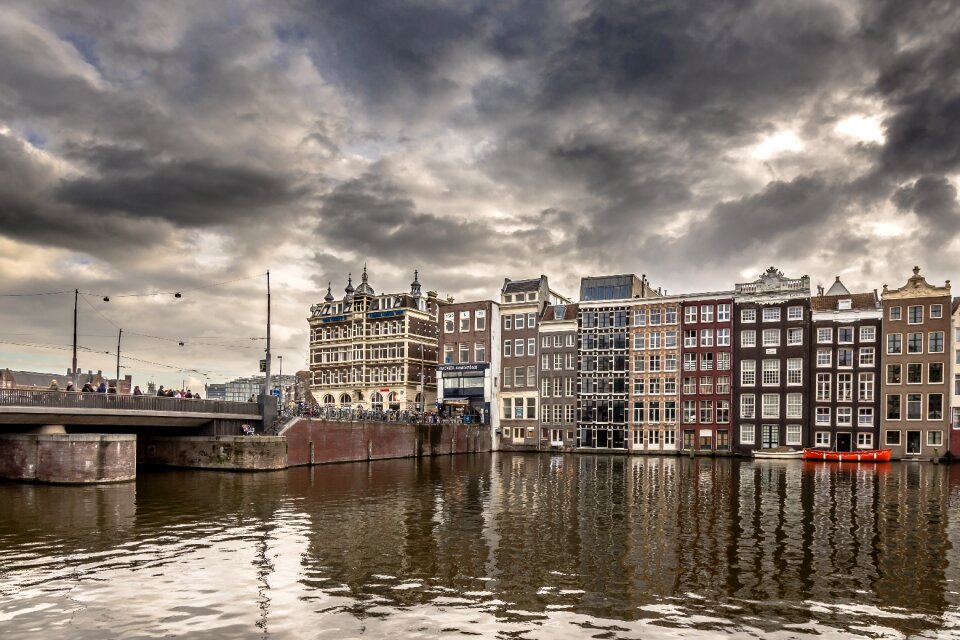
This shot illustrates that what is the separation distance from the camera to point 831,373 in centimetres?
8775

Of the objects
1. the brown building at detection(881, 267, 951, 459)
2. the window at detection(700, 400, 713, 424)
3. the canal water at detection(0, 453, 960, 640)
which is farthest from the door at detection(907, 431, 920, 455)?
the canal water at detection(0, 453, 960, 640)

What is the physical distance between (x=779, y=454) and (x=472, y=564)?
69425 mm

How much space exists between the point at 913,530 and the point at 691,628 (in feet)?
65.4

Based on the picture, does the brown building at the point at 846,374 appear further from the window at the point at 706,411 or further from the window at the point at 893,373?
the window at the point at 706,411

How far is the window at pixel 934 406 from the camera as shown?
271 feet

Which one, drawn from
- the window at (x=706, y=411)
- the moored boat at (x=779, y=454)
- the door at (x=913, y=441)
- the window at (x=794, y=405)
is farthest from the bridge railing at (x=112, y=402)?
the door at (x=913, y=441)

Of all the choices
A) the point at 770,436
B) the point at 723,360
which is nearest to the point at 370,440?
the point at 723,360

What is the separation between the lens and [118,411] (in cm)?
5253

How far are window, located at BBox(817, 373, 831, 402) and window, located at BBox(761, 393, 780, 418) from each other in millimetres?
4686

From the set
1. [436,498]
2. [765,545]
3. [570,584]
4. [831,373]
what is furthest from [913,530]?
[831,373]

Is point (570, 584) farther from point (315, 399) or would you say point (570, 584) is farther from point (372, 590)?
point (315, 399)

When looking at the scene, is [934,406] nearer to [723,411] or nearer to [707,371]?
[723,411]

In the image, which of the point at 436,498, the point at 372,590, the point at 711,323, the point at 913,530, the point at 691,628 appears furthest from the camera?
the point at 711,323

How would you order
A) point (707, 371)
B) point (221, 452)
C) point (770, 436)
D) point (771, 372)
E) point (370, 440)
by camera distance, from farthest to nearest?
point (707, 371) → point (771, 372) → point (770, 436) → point (370, 440) → point (221, 452)
